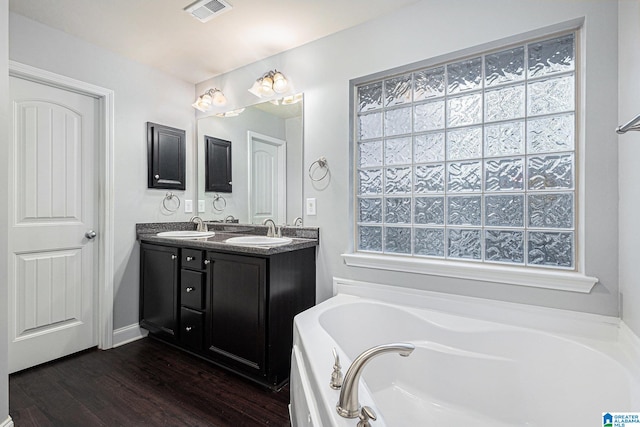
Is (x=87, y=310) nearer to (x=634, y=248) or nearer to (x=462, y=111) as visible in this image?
(x=462, y=111)

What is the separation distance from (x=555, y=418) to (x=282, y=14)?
2.68 meters

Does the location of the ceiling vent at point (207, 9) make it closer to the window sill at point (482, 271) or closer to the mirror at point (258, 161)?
the mirror at point (258, 161)

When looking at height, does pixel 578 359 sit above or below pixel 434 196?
below

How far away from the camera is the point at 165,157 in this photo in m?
2.93

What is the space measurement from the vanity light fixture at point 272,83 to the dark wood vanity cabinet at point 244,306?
1.33 metres

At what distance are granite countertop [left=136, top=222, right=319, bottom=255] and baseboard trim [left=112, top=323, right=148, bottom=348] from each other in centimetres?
77

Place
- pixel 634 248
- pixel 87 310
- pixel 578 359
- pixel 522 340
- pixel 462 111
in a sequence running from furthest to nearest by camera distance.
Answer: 1. pixel 87 310
2. pixel 462 111
3. pixel 522 340
4. pixel 578 359
5. pixel 634 248

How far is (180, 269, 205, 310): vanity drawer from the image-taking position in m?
2.26

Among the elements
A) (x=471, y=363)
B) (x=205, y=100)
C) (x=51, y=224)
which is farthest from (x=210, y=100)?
(x=471, y=363)

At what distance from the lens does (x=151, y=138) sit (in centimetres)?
283

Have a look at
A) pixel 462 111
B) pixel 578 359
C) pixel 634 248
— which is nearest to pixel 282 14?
pixel 462 111

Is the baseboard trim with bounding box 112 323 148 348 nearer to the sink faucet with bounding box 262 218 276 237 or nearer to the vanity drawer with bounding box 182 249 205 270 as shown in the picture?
the vanity drawer with bounding box 182 249 205 270

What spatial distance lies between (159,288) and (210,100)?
1.79 m

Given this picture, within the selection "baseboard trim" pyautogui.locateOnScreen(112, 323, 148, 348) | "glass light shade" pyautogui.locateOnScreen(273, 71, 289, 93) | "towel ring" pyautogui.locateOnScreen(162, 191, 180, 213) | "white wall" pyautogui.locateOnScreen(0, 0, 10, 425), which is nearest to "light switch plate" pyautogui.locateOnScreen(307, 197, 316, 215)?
"glass light shade" pyautogui.locateOnScreen(273, 71, 289, 93)
